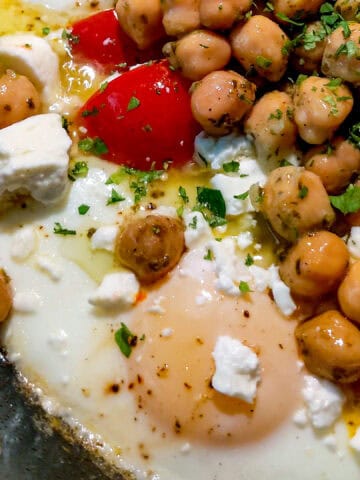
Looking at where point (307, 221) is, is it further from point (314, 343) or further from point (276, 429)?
point (276, 429)

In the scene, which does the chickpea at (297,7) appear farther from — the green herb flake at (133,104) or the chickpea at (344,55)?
the green herb flake at (133,104)

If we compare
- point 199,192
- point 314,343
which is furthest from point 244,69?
point 314,343

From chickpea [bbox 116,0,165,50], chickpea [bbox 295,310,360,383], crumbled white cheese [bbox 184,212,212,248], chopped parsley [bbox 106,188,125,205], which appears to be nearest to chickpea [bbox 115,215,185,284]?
crumbled white cheese [bbox 184,212,212,248]

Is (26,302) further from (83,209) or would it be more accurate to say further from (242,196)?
(242,196)

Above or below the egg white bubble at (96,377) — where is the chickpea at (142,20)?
above

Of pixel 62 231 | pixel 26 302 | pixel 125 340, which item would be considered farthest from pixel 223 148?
pixel 26 302

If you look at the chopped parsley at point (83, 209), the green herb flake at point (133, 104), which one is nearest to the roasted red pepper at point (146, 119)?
the green herb flake at point (133, 104)
